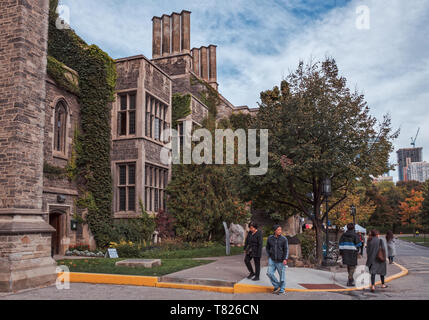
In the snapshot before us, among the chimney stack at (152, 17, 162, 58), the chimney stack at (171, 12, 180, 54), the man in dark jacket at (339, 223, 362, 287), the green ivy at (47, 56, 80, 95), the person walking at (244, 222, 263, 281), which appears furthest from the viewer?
the chimney stack at (152, 17, 162, 58)

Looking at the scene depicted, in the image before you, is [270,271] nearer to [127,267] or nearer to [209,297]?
[209,297]

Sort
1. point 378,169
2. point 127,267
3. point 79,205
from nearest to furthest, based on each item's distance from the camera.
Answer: point 127,267, point 378,169, point 79,205

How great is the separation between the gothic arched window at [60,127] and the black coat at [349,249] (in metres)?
13.2

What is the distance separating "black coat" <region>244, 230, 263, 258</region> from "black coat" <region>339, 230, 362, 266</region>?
7.75 feet

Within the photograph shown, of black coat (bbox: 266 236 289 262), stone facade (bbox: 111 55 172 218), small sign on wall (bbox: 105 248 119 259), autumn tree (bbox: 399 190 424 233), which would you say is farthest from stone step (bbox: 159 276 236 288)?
autumn tree (bbox: 399 190 424 233)

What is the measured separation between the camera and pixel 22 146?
10.9 meters

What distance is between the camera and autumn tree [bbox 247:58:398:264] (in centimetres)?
1475

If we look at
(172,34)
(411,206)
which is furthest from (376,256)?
(411,206)

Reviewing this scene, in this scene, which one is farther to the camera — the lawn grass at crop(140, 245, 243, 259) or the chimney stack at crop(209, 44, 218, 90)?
the chimney stack at crop(209, 44, 218, 90)

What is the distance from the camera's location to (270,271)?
9.98 metres

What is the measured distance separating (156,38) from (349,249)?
25940mm

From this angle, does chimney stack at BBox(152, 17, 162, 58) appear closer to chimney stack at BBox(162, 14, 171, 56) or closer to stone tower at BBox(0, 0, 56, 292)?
chimney stack at BBox(162, 14, 171, 56)
